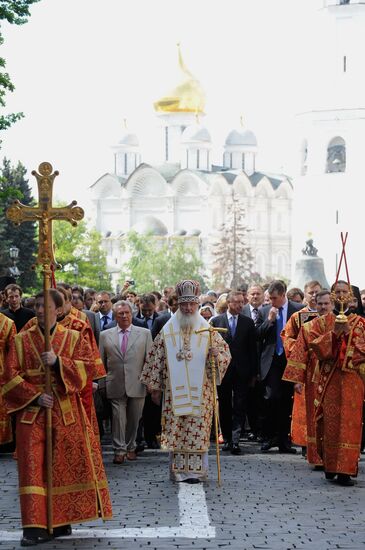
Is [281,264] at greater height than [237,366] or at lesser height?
greater

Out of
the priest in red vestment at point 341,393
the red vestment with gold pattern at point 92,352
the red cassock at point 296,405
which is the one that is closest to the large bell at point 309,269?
the red cassock at point 296,405

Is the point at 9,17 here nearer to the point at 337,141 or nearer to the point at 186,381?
→ the point at 186,381

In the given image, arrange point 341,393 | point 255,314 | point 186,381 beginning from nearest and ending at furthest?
1. point 341,393
2. point 186,381
3. point 255,314

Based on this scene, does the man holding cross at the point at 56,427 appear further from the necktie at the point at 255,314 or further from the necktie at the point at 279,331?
the necktie at the point at 255,314

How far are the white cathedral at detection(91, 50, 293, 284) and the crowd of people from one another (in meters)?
96.9

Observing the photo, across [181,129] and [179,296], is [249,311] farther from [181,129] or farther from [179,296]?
[181,129]

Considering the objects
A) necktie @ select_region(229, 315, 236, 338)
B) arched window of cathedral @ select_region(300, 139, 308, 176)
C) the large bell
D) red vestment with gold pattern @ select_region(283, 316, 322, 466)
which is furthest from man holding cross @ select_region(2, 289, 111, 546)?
arched window of cathedral @ select_region(300, 139, 308, 176)

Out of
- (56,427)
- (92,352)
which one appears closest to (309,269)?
(92,352)

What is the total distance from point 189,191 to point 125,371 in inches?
4135

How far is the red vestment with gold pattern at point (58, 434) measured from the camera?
33.7 feet

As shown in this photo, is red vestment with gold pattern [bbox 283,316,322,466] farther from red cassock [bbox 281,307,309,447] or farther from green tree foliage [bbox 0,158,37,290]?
green tree foliage [bbox 0,158,37,290]

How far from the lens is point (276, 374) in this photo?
16484 millimetres

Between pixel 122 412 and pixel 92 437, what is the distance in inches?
184

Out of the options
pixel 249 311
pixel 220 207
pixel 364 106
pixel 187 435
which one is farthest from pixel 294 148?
pixel 187 435
